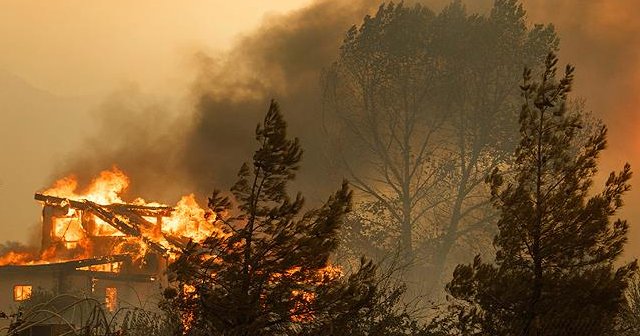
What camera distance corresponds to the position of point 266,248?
11.4 m

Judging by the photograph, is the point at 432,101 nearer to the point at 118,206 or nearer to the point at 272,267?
the point at 118,206

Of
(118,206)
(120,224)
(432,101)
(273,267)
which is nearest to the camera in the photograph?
(273,267)

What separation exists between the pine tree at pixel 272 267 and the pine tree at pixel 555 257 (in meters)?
2.12

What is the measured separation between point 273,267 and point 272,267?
16 millimetres

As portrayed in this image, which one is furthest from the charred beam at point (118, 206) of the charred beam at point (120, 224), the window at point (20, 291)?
the window at point (20, 291)

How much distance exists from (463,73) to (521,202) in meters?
23.4

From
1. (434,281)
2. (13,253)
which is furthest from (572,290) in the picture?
(13,253)

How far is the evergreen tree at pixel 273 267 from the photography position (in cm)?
1124

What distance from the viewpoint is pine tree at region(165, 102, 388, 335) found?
11.2 metres

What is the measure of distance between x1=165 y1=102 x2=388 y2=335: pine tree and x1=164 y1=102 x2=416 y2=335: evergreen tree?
0.01m

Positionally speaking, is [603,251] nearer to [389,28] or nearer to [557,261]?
[557,261]

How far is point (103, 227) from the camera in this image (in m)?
34.5

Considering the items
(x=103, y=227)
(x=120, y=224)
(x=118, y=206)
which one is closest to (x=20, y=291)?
(x=120, y=224)

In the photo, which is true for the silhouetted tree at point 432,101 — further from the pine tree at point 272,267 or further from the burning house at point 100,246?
the pine tree at point 272,267
